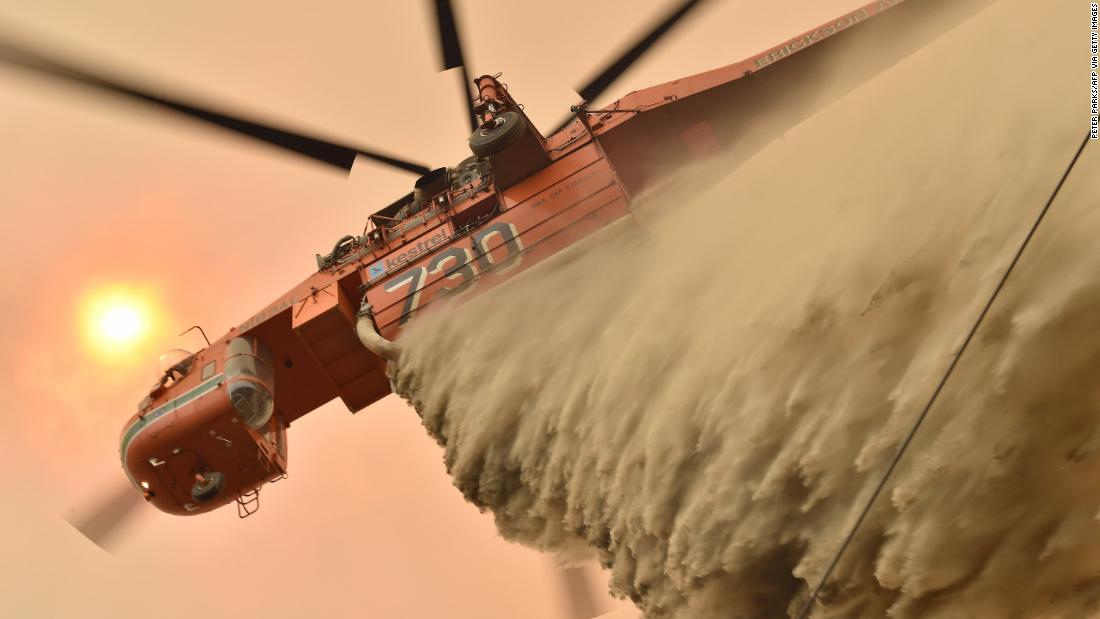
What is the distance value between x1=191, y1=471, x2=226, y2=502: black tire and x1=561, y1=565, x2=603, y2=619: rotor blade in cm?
489

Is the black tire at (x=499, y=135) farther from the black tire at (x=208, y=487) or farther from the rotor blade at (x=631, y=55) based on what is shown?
the black tire at (x=208, y=487)

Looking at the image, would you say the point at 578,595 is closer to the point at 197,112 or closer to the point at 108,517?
the point at 108,517

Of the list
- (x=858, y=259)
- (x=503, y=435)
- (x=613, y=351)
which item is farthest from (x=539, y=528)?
(x=858, y=259)

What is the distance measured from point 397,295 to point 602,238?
9.45 ft

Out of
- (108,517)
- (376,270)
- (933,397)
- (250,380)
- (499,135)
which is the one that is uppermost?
(499,135)

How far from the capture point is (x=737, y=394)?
6.39 meters

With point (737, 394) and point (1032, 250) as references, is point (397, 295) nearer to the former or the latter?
point (737, 394)

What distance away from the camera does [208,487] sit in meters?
11.4

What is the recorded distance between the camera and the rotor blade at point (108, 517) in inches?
484

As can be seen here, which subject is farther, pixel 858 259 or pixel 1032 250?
pixel 858 259

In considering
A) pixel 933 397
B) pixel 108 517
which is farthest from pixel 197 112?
pixel 933 397

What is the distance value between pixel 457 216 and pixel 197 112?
11.4 feet

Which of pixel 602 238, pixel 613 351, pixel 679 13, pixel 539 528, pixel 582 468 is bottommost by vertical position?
pixel 539 528

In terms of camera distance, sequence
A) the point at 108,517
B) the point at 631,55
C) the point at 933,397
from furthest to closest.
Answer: the point at 108,517 → the point at 631,55 → the point at 933,397
